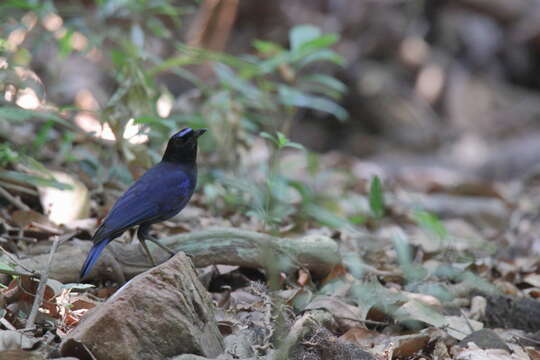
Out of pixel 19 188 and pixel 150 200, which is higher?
pixel 150 200

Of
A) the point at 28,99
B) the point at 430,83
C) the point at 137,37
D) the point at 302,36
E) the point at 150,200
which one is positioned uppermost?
the point at 302,36

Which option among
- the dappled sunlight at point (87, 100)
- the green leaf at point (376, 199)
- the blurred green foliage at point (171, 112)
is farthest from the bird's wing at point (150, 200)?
the dappled sunlight at point (87, 100)

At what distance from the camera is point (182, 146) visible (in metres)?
4.23

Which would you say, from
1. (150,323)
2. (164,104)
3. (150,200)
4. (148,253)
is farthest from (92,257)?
(164,104)

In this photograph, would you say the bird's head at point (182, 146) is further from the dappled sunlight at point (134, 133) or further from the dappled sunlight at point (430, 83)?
the dappled sunlight at point (430, 83)

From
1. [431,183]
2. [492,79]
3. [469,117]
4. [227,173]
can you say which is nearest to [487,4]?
[492,79]

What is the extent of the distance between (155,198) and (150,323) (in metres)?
1.20

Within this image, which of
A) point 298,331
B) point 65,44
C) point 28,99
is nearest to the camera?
point 298,331

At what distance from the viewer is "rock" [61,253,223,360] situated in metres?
2.64

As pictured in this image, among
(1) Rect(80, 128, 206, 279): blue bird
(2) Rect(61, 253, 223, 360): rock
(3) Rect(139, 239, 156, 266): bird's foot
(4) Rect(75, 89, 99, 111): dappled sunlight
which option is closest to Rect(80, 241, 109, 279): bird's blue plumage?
(1) Rect(80, 128, 206, 279): blue bird

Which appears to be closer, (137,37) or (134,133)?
(134,133)

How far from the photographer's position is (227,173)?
5699mm

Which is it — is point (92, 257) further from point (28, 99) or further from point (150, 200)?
point (28, 99)

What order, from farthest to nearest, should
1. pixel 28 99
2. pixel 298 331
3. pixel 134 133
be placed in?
1. pixel 28 99
2. pixel 134 133
3. pixel 298 331
